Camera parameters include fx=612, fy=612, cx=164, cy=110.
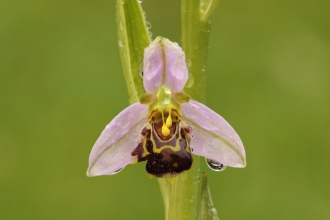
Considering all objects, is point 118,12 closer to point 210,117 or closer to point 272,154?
point 210,117

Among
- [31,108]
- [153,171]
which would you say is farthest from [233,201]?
[153,171]

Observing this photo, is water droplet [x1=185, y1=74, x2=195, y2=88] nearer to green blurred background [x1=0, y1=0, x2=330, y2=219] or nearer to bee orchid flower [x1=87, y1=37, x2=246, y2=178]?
bee orchid flower [x1=87, y1=37, x2=246, y2=178]

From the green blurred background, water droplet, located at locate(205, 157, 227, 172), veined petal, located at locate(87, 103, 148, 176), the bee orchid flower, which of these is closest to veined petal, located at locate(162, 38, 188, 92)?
the bee orchid flower

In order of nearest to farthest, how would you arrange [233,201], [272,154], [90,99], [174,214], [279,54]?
1. [174,214]
2. [233,201]
3. [272,154]
4. [90,99]
5. [279,54]

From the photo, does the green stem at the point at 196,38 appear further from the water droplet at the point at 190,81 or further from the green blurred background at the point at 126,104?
the green blurred background at the point at 126,104

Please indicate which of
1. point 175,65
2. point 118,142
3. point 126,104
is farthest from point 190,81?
point 126,104

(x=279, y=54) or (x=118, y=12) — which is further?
(x=279, y=54)

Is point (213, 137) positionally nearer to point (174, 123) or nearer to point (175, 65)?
point (174, 123)

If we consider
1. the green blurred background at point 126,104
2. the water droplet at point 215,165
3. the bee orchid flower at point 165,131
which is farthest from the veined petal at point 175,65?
the green blurred background at point 126,104
